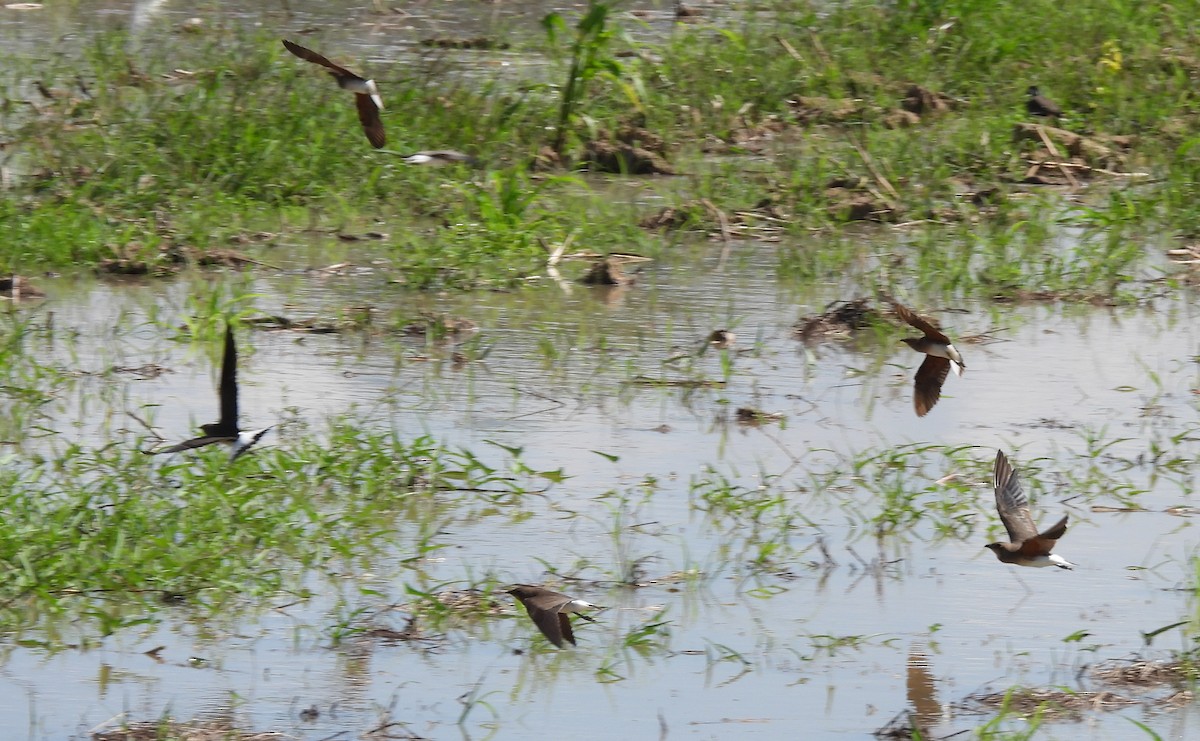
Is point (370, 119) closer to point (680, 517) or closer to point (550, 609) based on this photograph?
point (680, 517)

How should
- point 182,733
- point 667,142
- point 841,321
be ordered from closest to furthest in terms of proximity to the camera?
point 182,733, point 841,321, point 667,142

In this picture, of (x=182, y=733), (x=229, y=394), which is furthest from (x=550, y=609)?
(x=229, y=394)

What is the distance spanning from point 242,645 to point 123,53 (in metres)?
6.10

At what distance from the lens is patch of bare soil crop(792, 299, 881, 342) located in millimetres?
6781

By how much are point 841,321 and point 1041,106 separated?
3.02 metres

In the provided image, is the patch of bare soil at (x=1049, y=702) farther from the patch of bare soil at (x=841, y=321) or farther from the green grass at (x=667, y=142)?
the green grass at (x=667, y=142)

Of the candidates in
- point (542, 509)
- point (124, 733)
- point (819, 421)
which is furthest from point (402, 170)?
point (124, 733)

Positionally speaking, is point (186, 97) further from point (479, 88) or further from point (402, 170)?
point (479, 88)

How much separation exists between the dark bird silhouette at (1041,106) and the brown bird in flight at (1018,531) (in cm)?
496

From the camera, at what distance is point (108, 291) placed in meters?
7.01

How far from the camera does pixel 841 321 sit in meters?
6.85

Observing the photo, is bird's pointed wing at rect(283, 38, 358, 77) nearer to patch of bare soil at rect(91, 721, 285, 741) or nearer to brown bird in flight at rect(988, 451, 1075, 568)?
brown bird in flight at rect(988, 451, 1075, 568)

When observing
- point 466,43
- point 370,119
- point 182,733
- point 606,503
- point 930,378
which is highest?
point 370,119

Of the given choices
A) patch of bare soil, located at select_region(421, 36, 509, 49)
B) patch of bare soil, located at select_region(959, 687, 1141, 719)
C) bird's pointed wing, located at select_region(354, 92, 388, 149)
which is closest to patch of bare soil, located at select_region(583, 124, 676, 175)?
patch of bare soil, located at select_region(421, 36, 509, 49)
